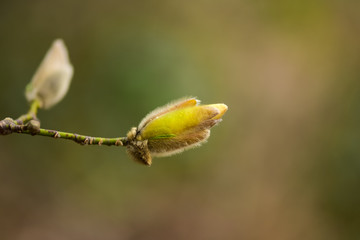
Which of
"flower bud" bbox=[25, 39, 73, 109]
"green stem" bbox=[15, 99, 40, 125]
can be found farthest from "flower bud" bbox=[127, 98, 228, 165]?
"flower bud" bbox=[25, 39, 73, 109]

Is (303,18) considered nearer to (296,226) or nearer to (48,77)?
(296,226)

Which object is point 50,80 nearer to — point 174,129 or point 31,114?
point 31,114

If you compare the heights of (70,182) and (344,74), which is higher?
(344,74)

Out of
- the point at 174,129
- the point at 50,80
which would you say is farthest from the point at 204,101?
the point at 174,129

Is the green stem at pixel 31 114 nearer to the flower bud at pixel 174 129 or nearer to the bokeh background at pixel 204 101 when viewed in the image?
the flower bud at pixel 174 129

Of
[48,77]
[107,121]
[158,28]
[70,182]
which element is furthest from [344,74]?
[48,77]

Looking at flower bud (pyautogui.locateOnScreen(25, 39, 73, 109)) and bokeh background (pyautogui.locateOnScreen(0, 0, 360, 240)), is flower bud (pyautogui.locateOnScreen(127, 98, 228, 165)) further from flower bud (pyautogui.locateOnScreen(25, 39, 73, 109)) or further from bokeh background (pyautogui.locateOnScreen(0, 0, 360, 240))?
bokeh background (pyautogui.locateOnScreen(0, 0, 360, 240))
